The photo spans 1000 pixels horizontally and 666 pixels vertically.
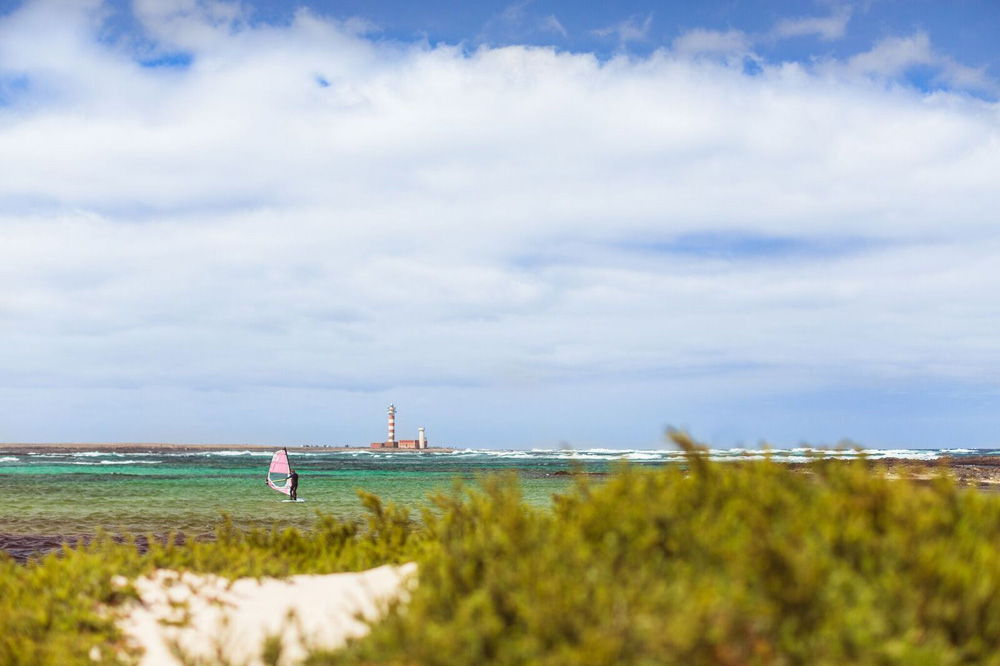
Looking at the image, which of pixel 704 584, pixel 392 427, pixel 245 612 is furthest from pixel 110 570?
pixel 392 427

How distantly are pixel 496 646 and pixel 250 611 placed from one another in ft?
13.0

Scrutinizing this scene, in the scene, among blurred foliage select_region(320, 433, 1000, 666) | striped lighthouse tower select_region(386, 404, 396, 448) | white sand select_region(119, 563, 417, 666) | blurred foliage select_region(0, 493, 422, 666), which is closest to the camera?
blurred foliage select_region(320, 433, 1000, 666)

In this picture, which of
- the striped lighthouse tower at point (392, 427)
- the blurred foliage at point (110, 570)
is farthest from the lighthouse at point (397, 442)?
the blurred foliage at point (110, 570)

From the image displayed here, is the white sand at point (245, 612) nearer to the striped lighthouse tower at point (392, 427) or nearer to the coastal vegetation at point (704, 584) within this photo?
the coastal vegetation at point (704, 584)

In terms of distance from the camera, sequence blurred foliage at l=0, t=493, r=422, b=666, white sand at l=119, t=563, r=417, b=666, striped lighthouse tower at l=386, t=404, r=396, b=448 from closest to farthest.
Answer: white sand at l=119, t=563, r=417, b=666 < blurred foliage at l=0, t=493, r=422, b=666 < striped lighthouse tower at l=386, t=404, r=396, b=448

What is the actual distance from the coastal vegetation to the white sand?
1.34 feet

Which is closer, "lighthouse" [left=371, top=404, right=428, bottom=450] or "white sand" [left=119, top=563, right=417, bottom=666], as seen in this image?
"white sand" [left=119, top=563, right=417, bottom=666]

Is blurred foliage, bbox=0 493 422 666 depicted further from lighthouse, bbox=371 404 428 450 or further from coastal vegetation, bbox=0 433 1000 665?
lighthouse, bbox=371 404 428 450

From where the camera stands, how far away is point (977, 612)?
4812 millimetres

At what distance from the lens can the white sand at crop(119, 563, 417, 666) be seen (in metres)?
6.71

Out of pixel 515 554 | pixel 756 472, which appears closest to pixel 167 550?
pixel 515 554

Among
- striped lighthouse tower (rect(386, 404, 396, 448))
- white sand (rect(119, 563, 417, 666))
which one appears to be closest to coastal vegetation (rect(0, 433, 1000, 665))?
white sand (rect(119, 563, 417, 666))

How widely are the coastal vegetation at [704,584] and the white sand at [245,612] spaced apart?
0.41 metres

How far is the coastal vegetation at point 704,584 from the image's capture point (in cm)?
470
